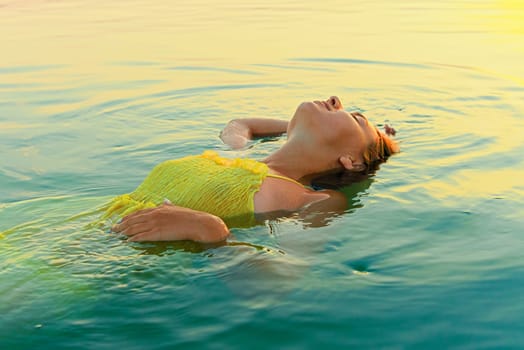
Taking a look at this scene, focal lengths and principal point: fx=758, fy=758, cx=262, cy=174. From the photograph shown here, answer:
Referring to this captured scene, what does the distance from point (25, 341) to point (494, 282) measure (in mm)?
2419

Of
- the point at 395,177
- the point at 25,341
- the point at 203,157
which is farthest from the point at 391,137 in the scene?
the point at 25,341

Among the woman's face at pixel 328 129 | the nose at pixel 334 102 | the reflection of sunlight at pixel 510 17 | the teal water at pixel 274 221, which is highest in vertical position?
the reflection of sunlight at pixel 510 17

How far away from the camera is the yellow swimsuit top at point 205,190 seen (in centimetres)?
491

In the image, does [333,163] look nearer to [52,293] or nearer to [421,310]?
[421,310]

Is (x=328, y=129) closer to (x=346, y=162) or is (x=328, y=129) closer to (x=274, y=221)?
(x=346, y=162)

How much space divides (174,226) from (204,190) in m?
0.62

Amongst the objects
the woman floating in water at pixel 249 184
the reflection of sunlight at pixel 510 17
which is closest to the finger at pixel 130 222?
the woman floating in water at pixel 249 184

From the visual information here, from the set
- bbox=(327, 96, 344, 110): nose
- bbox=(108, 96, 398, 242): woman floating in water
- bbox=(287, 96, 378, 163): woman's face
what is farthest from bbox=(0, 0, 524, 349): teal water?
Result: bbox=(327, 96, 344, 110): nose

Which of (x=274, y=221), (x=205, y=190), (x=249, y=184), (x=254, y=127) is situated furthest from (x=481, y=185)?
(x=254, y=127)

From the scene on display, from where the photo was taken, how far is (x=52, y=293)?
154 inches

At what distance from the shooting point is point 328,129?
5.58m

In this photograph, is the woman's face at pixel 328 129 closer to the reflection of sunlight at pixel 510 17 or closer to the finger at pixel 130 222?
the finger at pixel 130 222

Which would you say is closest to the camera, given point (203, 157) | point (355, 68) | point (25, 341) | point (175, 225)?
point (25, 341)

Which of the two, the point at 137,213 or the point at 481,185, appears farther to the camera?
the point at 481,185
